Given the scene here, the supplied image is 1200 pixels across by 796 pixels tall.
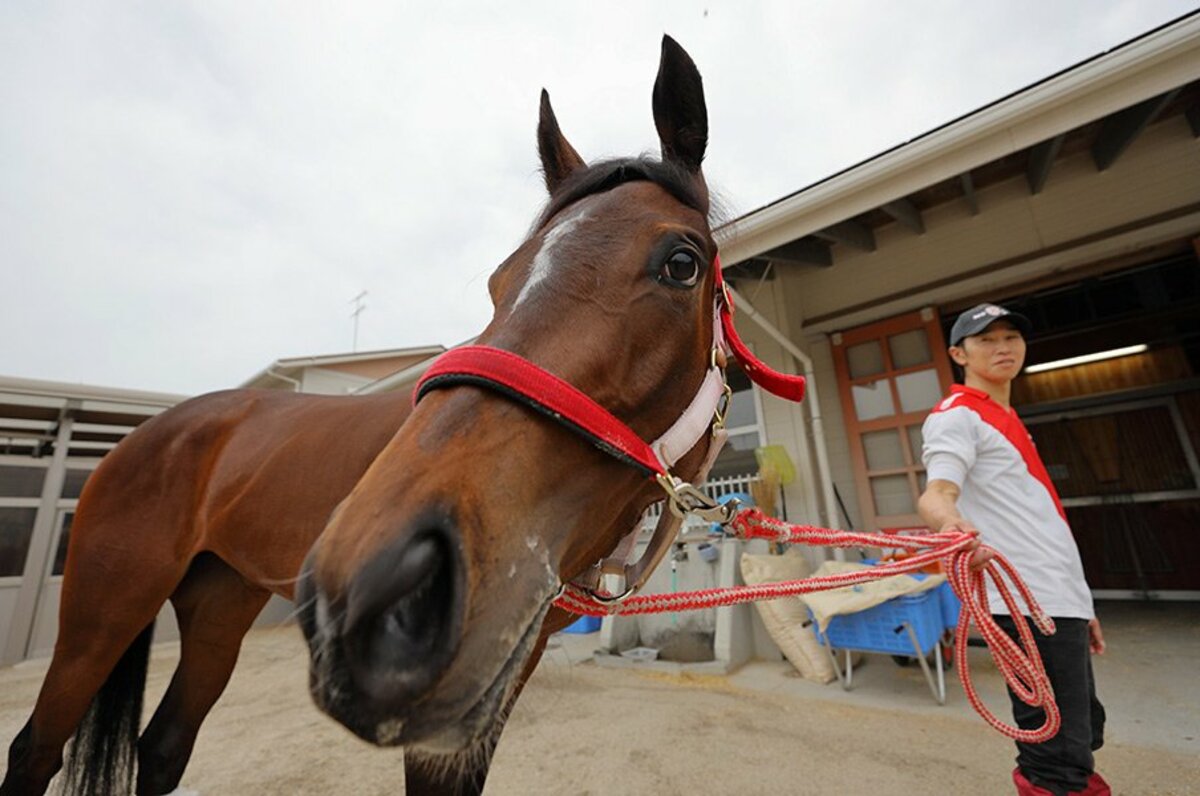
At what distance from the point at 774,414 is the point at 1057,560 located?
413cm

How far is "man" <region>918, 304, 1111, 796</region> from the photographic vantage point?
1478mm

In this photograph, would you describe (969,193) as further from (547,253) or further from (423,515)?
(423,515)

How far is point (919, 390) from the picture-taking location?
516 centimetres

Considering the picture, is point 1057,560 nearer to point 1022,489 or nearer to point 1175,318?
point 1022,489

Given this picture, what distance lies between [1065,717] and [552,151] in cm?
230

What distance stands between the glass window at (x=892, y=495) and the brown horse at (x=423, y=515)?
4.75 metres

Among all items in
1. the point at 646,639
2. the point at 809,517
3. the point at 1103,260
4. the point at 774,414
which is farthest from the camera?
the point at 774,414

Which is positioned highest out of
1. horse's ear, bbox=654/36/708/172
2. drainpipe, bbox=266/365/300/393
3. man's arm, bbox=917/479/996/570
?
drainpipe, bbox=266/365/300/393

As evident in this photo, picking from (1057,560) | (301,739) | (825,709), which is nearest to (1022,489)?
(1057,560)

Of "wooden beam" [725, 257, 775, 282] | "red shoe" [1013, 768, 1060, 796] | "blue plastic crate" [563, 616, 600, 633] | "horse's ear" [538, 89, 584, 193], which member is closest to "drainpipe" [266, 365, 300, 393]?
"blue plastic crate" [563, 616, 600, 633]

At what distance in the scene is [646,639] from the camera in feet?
16.3

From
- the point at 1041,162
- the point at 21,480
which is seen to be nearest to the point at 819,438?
the point at 1041,162

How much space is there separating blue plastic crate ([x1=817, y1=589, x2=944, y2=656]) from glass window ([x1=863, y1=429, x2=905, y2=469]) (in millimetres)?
1903

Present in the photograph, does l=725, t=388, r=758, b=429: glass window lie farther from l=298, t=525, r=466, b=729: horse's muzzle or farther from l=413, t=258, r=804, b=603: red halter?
l=298, t=525, r=466, b=729: horse's muzzle
